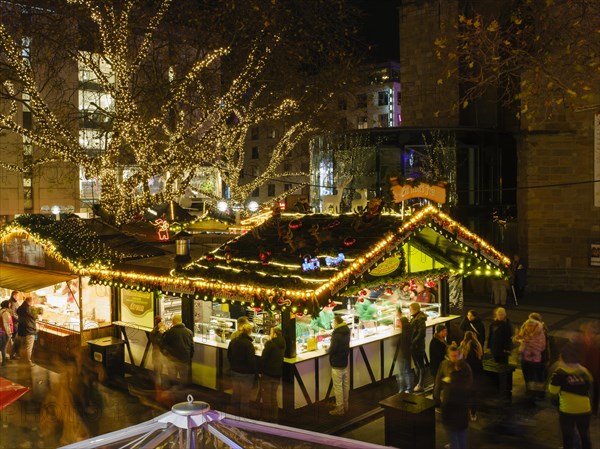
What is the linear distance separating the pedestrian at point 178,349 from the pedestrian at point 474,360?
4751 millimetres

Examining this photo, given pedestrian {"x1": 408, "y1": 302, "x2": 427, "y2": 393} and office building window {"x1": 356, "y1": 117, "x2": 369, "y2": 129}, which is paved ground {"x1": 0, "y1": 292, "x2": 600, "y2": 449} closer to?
pedestrian {"x1": 408, "y1": 302, "x2": 427, "y2": 393}

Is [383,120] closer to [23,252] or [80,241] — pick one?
[23,252]

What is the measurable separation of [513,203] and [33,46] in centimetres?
1920

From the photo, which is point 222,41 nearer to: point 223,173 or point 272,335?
point 223,173

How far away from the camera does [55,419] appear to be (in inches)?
401

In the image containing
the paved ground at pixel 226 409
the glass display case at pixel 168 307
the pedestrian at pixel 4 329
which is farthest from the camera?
the pedestrian at pixel 4 329

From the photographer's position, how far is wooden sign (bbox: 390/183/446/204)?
11.2 m

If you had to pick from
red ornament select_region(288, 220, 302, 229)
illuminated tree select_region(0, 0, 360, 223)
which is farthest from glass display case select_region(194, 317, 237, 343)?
illuminated tree select_region(0, 0, 360, 223)

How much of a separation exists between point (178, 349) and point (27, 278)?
541cm

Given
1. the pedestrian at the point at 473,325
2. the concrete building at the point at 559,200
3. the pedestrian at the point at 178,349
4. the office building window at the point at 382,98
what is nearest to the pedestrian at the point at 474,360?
the pedestrian at the point at 473,325

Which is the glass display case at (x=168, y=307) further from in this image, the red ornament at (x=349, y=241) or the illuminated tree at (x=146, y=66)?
the illuminated tree at (x=146, y=66)

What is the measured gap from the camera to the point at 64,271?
47.2 feet

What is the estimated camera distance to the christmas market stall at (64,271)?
14.1 m

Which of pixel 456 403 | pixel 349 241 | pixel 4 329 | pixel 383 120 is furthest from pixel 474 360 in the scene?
pixel 383 120
